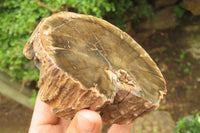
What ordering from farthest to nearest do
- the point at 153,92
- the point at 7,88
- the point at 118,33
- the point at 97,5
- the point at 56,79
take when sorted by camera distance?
the point at 7,88 < the point at 97,5 < the point at 118,33 < the point at 153,92 < the point at 56,79

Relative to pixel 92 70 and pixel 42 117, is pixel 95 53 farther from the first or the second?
pixel 42 117

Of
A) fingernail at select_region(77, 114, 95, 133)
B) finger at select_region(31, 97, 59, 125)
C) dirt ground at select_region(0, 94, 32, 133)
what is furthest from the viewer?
dirt ground at select_region(0, 94, 32, 133)

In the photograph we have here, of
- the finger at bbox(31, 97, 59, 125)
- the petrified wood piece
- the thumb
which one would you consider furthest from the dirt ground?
the thumb

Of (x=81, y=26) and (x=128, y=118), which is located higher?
(x=81, y=26)

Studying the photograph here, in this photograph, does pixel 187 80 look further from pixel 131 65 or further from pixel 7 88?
pixel 7 88

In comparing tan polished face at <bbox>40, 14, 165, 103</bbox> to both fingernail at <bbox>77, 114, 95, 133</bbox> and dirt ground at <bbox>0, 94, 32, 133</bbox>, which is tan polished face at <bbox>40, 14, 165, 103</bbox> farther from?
dirt ground at <bbox>0, 94, 32, 133</bbox>

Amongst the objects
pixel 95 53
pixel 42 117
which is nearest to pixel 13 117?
pixel 42 117

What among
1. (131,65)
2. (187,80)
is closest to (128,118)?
(131,65)
